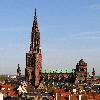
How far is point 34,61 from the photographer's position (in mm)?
127688

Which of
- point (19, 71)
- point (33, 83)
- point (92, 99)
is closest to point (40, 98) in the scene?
point (92, 99)

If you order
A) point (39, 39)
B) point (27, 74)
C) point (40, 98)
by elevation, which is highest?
point (39, 39)

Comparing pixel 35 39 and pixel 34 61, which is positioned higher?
pixel 35 39

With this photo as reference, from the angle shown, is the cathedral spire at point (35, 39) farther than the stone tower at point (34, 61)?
No

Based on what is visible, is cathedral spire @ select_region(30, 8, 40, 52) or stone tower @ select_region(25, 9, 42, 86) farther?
stone tower @ select_region(25, 9, 42, 86)

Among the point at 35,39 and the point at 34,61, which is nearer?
the point at 35,39

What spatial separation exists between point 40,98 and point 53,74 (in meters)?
115

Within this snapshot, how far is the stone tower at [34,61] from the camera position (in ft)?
412

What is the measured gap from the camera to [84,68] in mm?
152125

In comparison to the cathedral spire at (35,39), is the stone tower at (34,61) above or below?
below

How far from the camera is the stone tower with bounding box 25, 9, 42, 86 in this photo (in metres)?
126

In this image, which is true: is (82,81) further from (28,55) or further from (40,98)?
(40,98)

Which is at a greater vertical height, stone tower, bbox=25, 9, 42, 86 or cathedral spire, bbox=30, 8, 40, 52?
cathedral spire, bbox=30, 8, 40, 52

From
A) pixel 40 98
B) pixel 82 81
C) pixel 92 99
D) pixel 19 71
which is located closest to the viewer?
pixel 40 98
